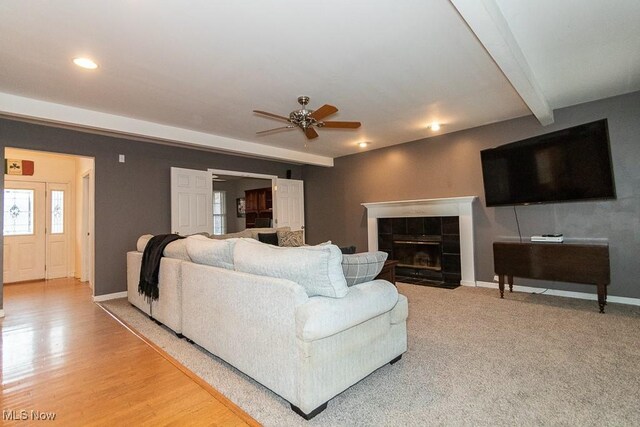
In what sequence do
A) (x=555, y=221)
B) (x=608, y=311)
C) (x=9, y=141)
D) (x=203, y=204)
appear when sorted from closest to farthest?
(x=608, y=311)
(x=9, y=141)
(x=555, y=221)
(x=203, y=204)

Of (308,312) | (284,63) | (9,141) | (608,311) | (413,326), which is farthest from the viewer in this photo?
(9,141)

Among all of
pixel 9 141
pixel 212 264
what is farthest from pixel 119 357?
pixel 9 141

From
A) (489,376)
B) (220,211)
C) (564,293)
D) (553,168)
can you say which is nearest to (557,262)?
(564,293)

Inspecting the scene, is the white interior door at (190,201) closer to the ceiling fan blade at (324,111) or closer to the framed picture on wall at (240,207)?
the ceiling fan blade at (324,111)

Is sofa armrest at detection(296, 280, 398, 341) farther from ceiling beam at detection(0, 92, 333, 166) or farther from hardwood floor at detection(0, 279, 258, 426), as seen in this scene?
ceiling beam at detection(0, 92, 333, 166)

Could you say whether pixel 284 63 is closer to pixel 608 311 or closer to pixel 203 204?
pixel 203 204

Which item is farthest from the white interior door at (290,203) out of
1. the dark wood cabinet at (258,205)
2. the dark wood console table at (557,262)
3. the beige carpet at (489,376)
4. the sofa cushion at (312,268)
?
the sofa cushion at (312,268)

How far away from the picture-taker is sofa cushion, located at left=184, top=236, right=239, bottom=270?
2.44m

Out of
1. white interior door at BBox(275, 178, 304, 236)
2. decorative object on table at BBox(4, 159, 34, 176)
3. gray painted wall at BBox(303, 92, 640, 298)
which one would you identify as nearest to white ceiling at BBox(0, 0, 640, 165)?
gray painted wall at BBox(303, 92, 640, 298)

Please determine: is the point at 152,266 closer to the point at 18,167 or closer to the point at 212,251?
the point at 212,251

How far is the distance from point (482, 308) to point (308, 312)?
2956mm

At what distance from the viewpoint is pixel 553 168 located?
153 inches

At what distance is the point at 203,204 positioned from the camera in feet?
18.4

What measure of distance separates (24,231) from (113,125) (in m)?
3.96
